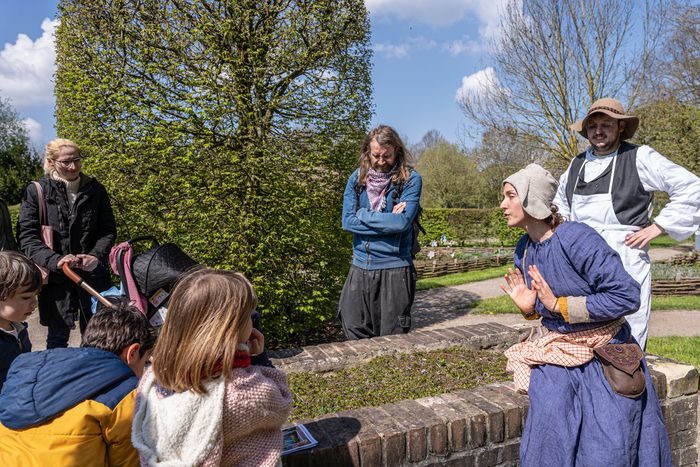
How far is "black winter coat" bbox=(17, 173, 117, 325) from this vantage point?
355cm

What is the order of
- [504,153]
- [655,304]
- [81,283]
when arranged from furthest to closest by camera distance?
[504,153], [655,304], [81,283]

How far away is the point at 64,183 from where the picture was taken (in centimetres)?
364

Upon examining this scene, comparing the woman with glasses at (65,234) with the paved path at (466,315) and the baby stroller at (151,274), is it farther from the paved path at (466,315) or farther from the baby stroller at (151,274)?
the paved path at (466,315)

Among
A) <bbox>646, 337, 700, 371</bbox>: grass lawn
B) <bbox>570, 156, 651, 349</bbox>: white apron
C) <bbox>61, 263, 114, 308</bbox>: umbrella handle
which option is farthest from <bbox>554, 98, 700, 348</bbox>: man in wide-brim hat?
<bbox>61, 263, 114, 308</bbox>: umbrella handle

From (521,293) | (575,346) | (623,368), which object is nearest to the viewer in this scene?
(623,368)

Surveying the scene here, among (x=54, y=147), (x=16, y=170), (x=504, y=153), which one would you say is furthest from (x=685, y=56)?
(x=16, y=170)

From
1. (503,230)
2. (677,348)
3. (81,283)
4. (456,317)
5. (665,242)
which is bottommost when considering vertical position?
(665,242)

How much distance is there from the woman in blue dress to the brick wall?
0.29 metres

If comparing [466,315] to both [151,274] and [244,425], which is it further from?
[244,425]

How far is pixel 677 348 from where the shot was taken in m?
5.47

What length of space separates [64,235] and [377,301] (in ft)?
8.31

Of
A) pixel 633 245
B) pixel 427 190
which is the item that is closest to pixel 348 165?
pixel 633 245

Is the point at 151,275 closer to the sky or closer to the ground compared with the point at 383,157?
closer to the ground

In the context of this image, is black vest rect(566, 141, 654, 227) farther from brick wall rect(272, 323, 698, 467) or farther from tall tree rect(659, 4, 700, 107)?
tall tree rect(659, 4, 700, 107)
